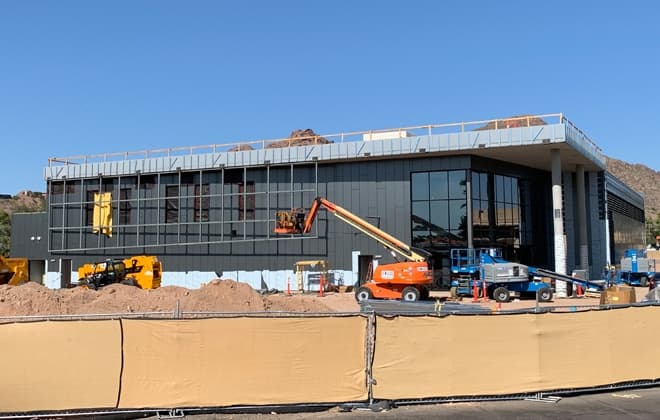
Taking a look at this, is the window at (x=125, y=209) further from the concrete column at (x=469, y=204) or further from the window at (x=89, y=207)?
the concrete column at (x=469, y=204)

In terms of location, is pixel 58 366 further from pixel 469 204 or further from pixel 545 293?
pixel 469 204

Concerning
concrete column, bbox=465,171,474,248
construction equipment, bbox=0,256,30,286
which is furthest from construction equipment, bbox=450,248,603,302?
construction equipment, bbox=0,256,30,286

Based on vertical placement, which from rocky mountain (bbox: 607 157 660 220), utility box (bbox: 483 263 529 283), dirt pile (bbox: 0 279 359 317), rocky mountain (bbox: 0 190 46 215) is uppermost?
rocky mountain (bbox: 607 157 660 220)

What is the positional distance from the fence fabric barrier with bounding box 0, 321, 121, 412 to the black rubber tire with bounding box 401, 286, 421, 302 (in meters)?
18.5

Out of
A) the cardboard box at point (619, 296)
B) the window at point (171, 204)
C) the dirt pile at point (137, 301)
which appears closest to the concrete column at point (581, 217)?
the cardboard box at point (619, 296)

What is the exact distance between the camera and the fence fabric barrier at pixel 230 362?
27.2 feet

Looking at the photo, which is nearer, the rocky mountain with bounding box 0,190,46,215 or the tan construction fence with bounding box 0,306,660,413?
the tan construction fence with bounding box 0,306,660,413

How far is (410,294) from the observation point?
83.9 ft

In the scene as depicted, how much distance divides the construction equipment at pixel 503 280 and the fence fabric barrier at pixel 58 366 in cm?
2131

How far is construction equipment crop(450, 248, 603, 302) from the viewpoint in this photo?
26656 mm

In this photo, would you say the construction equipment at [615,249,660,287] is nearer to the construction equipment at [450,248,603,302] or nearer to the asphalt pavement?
the construction equipment at [450,248,603,302]

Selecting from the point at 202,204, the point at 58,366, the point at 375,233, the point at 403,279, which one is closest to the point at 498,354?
the point at 58,366

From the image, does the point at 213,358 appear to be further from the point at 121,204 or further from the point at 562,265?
the point at 121,204

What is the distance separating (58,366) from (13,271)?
27126 mm
